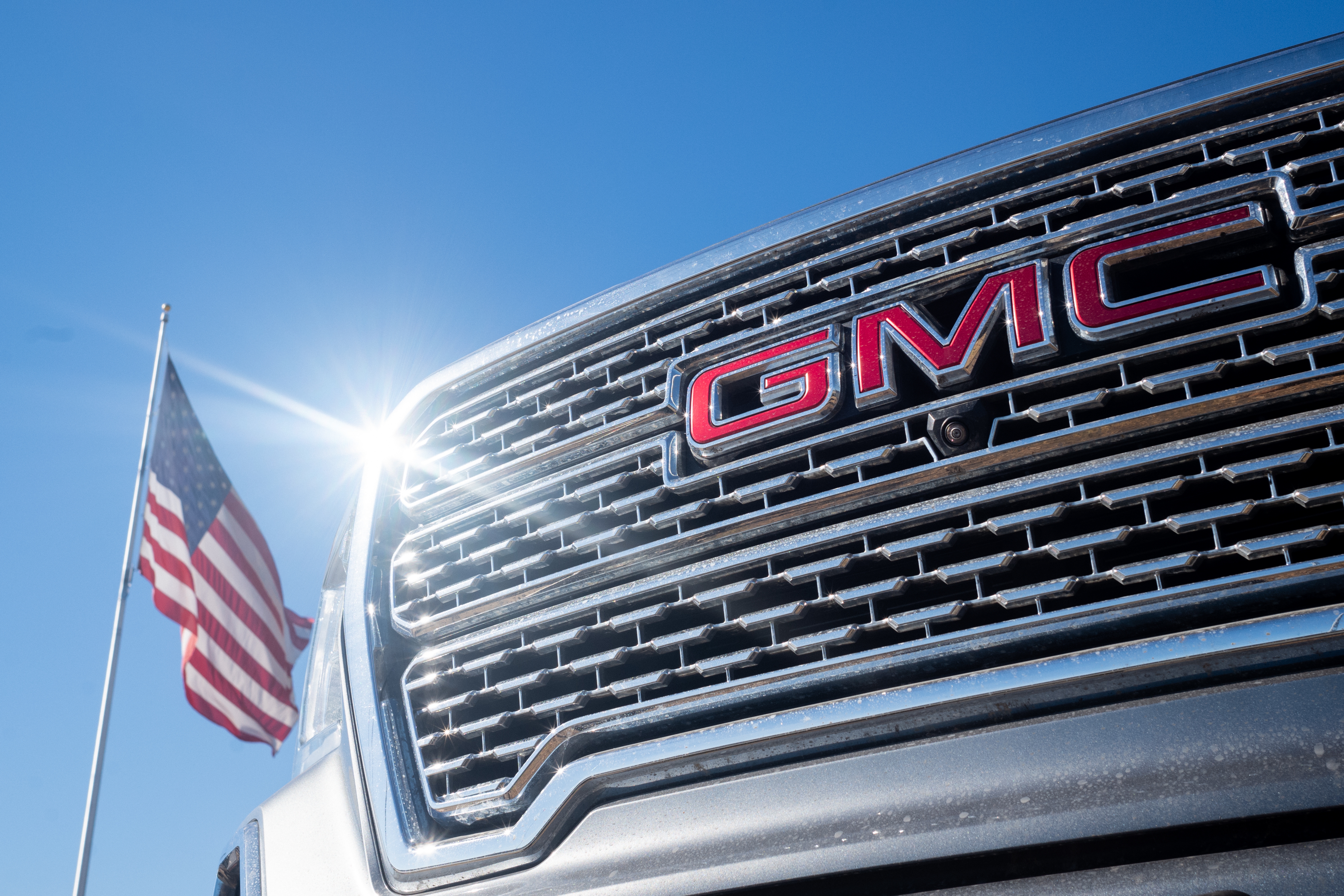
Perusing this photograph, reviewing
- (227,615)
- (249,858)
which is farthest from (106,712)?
(249,858)

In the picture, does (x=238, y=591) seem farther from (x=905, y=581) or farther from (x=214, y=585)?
(x=905, y=581)

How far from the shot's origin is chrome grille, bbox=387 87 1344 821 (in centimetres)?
140

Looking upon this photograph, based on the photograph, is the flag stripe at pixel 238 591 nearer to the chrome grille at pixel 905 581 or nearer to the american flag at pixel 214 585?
the american flag at pixel 214 585

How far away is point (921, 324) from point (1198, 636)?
667 mm

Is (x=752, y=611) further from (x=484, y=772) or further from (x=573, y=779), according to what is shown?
(x=484, y=772)

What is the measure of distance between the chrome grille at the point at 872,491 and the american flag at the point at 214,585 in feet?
23.0

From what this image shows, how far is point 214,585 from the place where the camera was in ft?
28.5

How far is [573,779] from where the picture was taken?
5.57 ft

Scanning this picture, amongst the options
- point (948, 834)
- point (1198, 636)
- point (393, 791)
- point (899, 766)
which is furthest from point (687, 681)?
point (1198, 636)

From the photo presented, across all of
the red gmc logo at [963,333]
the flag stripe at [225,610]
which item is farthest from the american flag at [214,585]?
the red gmc logo at [963,333]

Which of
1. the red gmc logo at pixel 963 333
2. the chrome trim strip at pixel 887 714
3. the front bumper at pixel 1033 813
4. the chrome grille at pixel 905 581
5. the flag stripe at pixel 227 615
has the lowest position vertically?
the front bumper at pixel 1033 813

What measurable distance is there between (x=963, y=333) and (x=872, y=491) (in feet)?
1.00

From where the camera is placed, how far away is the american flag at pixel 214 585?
8383mm

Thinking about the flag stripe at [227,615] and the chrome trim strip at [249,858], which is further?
the flag stripe at [227,615]
